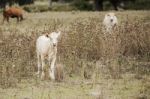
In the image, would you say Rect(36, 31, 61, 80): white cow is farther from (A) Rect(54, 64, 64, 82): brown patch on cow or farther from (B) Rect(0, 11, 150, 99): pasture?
(B) Rect(0, 11, 150, 99): pasture

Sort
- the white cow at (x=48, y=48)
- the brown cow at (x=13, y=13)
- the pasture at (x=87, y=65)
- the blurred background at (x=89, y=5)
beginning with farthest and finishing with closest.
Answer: the blurred background at (x=89, y=5) < the brown cow at (x=13, y=13) < the white cow at (x=48, y=48) < the pasture at (x=87, y=65)

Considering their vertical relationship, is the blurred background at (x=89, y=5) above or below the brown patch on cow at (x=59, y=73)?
above

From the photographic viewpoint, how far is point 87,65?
15234 mm

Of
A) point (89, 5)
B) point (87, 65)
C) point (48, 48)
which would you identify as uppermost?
point (89, 5)

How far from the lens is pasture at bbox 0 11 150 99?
12.4 meters

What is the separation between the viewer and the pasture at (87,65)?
1238 centimetres

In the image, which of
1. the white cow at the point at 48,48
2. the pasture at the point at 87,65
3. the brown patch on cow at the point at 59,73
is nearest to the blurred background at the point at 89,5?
the pasture at the point at 87,65

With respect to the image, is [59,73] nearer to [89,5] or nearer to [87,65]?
[87,65]

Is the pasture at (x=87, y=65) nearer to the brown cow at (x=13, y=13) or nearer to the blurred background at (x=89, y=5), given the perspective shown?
the brown cow at (x=13, y=13)

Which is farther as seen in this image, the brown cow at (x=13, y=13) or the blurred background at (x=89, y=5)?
the blurred background at (x=89, y=5)

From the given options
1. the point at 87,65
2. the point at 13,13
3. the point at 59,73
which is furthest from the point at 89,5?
the point at 59,73

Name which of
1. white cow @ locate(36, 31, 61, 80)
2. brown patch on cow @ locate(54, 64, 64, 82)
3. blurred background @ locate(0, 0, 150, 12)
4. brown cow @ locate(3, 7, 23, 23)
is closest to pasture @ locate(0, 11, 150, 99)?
brown patch on cow @ locate(54, 64, 64, 82)

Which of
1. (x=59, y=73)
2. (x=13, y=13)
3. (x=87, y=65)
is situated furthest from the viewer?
(x=13, y=13)

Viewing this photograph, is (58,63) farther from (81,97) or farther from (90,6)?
(90,6)
